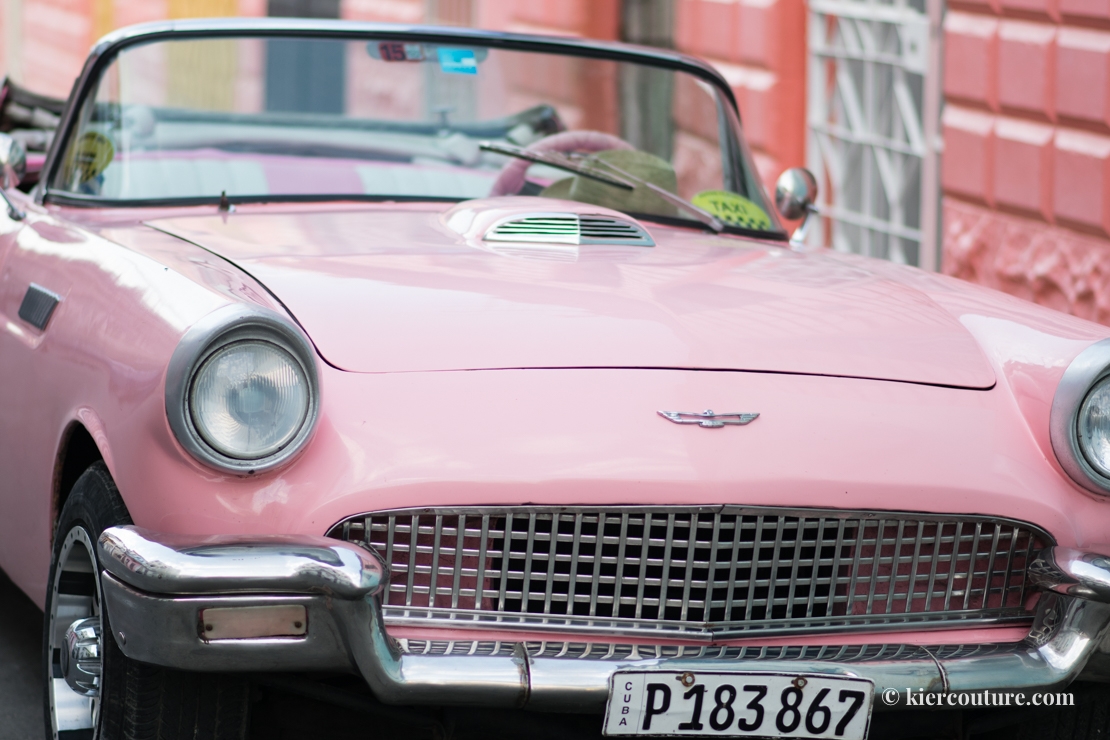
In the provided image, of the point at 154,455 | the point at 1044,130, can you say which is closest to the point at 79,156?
the point at 154,455

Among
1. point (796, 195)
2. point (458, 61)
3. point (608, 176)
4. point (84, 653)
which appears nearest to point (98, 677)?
point (84, 653)

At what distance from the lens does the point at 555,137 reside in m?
4.16

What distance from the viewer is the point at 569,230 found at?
330cm

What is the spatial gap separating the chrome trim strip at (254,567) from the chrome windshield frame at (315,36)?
1.57m

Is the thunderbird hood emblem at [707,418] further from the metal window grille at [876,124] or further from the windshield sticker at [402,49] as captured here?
the metal window grille at [876,124]

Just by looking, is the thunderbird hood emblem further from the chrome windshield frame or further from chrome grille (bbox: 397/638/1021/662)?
the chrome windshield frame

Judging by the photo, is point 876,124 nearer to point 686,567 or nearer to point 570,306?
point 570,306

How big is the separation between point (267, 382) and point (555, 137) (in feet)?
6.26

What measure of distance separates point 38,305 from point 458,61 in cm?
151

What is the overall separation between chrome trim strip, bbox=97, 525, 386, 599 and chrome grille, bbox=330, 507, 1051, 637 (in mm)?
112

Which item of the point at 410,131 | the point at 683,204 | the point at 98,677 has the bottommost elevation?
the point at 98,677

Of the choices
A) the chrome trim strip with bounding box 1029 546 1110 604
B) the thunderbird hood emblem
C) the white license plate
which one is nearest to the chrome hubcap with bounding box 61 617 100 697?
the white license plate

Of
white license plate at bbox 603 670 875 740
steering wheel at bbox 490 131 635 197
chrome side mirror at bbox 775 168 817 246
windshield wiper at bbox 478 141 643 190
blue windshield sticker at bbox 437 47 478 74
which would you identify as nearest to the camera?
white license plate at bbox 603 670 875 740

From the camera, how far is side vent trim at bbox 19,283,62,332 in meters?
3.03
